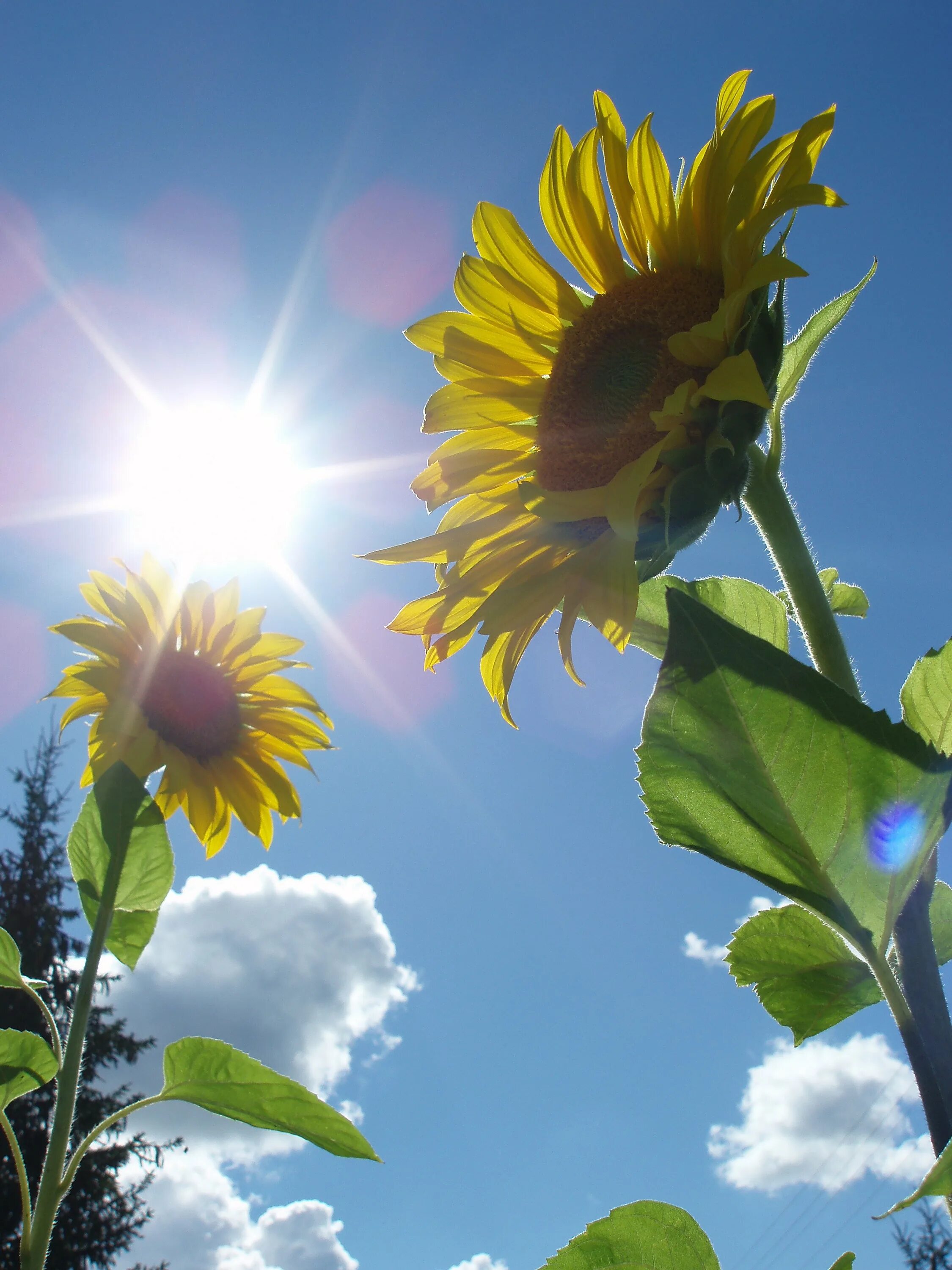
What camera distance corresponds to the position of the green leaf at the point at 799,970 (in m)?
0.69

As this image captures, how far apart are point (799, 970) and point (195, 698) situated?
294cm

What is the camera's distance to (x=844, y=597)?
3.98ft

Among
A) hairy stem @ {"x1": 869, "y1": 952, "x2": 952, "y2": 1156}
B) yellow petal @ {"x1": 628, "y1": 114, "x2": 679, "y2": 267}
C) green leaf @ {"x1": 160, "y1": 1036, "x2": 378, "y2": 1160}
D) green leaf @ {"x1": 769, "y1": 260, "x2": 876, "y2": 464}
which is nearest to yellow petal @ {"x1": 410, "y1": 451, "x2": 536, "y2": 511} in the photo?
yellow petal @ {"x1": 628, "y1": 114, "x2": 679, "y2": 267}

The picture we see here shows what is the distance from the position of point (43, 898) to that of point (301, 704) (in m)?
20.5

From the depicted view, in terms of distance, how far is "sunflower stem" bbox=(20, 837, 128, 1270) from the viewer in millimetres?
942

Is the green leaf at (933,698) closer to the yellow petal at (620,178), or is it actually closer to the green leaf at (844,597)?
the green leaf at (844,597)

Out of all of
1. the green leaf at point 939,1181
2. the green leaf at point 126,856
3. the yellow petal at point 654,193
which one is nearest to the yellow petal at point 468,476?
the yellow petal at point 654,193

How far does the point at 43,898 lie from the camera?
2053 centimetres

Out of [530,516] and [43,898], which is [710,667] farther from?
[43,898]

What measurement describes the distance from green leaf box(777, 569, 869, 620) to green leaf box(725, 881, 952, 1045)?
1.86 feet

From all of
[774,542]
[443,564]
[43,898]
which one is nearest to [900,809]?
[774,542]

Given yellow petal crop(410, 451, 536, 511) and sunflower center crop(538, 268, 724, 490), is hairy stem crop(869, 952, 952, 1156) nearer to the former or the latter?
sunflower center crop(538, 268, 724, 490)

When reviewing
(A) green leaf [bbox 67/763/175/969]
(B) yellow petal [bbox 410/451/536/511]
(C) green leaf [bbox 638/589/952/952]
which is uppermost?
(B) yellow petal [bbox 410/451/536/511]

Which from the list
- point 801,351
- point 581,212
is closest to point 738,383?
point 801,351
